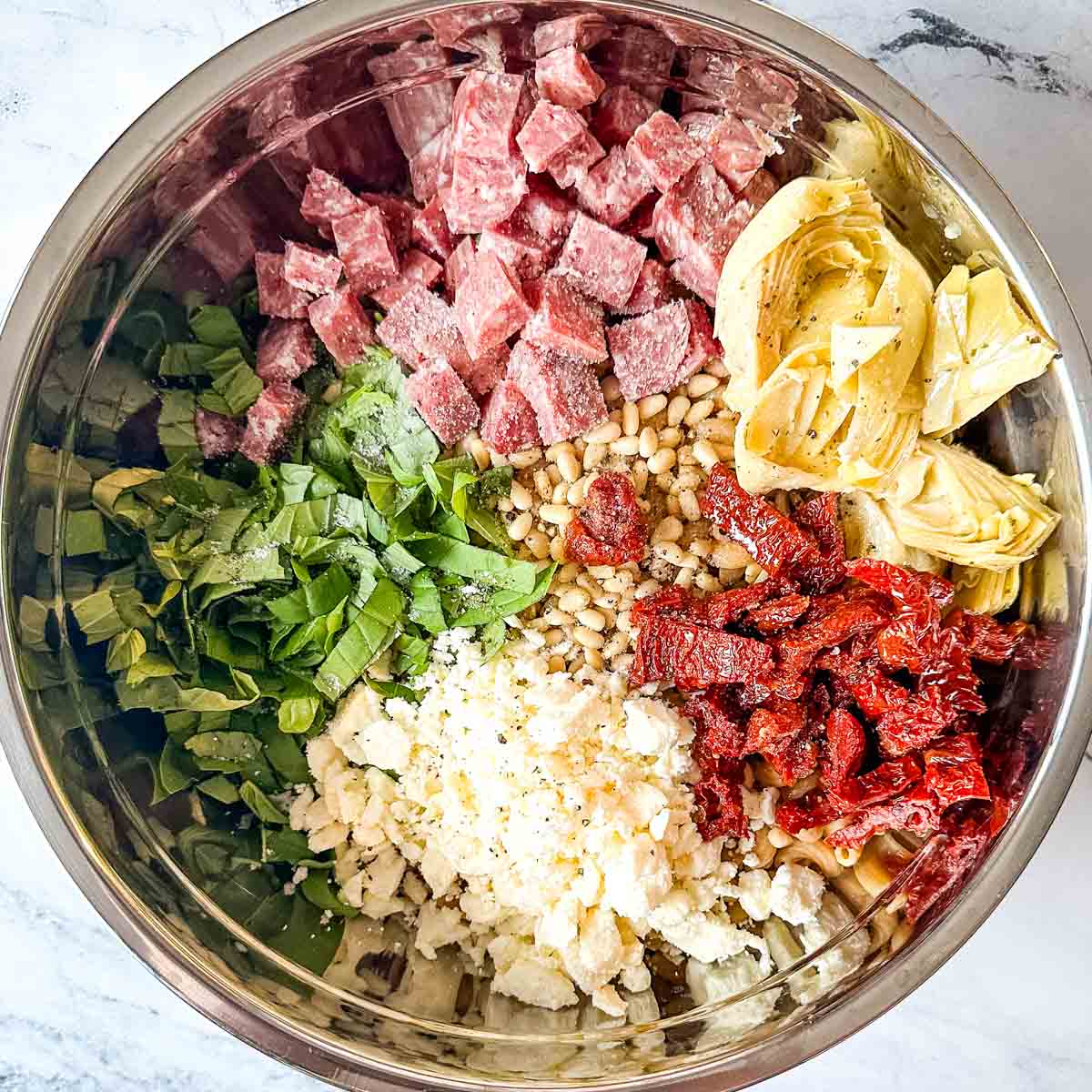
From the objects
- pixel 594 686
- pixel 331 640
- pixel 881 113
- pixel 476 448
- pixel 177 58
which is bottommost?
pixel 594 686

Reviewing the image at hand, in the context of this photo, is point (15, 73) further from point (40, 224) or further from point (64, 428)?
point (64, 428)

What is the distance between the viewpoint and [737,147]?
2.10m

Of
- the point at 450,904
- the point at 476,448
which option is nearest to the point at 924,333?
the point at 476,448

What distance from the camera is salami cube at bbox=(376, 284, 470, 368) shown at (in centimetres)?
221

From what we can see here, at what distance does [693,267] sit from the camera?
85.4 inches

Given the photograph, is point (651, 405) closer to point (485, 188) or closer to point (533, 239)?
point (533, 239)

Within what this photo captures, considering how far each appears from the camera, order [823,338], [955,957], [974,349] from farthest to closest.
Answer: [955,957] → [823,338] → [974,349]

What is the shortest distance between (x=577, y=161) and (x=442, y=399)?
58 cm

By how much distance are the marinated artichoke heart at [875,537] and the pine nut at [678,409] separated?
1.32 ft

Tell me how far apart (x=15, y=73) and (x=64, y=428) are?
36.1 inches

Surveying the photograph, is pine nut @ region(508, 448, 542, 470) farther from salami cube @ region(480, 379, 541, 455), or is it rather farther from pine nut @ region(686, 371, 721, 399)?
pine nut @ region(686, 371, 721, 399)

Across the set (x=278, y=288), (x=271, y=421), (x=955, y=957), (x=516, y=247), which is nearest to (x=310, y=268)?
(x=278, y=288)

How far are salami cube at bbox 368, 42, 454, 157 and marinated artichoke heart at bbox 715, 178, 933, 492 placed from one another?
72 cm

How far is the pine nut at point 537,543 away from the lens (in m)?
2.25
